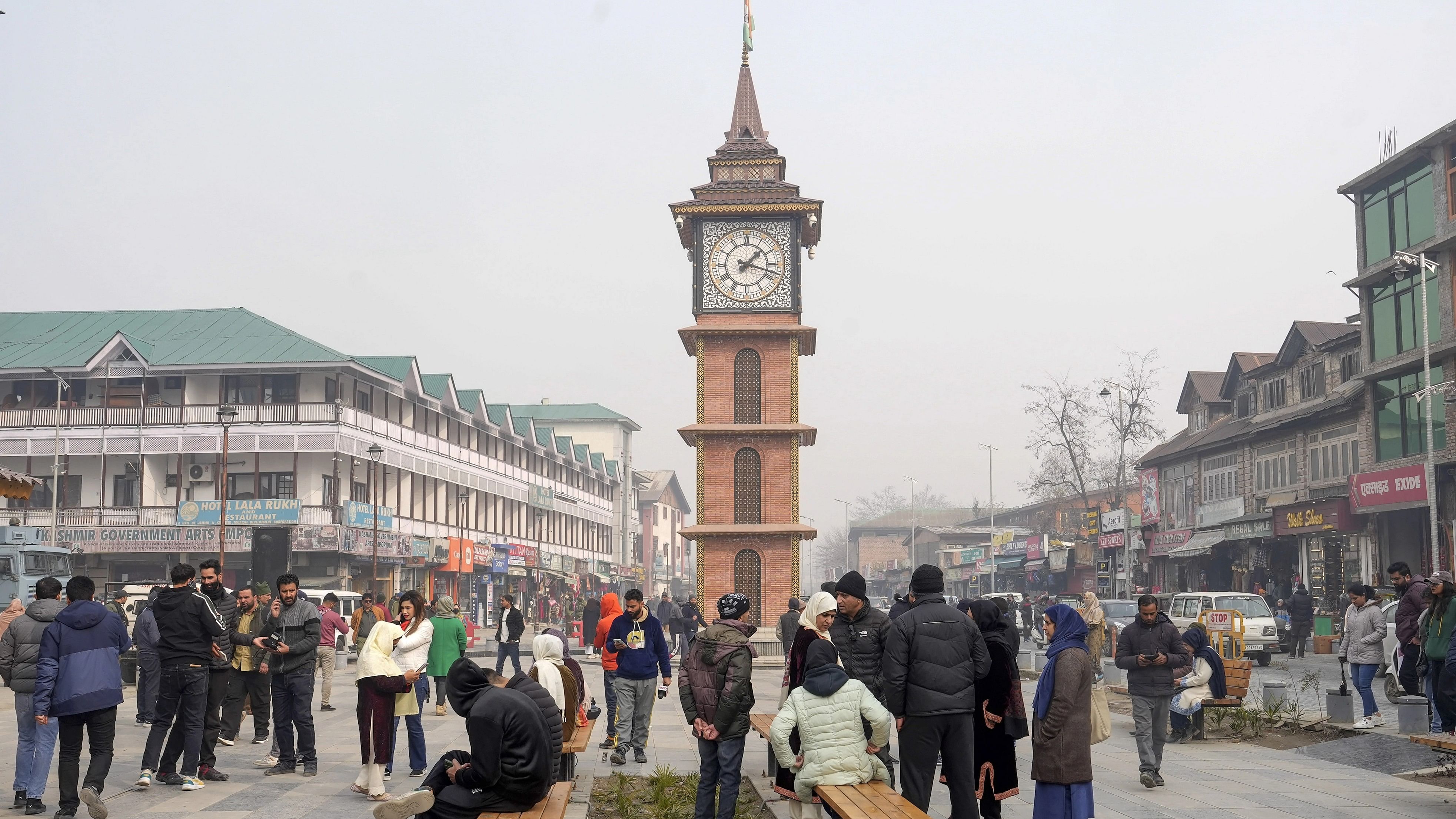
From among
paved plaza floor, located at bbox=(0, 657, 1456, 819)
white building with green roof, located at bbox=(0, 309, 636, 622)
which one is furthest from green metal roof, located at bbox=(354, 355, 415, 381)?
paved plaza floor, located at bbox=(0, 657, 1456, 819)

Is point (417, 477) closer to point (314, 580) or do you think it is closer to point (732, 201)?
point (314, 580)

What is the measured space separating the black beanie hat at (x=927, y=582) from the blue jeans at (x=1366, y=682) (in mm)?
9416

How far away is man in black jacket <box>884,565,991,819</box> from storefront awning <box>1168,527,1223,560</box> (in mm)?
46105

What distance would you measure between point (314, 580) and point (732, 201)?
880 inches

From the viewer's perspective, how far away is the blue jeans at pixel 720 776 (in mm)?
10023

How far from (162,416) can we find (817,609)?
4722cm

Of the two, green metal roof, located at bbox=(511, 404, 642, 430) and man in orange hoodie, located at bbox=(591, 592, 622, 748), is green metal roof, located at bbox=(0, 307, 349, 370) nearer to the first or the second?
man in orange hoodie, located at bbox=(591, 592, 622, 748)

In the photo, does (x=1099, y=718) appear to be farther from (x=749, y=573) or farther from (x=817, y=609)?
(x=749, y=573)

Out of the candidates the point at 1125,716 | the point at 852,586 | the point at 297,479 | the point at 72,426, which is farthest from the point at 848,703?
the point at 72,426

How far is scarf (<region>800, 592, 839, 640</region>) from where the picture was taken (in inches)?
408

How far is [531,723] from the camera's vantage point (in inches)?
287

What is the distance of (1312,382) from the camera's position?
1895 inches

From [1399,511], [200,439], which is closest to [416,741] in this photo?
[1399,511]

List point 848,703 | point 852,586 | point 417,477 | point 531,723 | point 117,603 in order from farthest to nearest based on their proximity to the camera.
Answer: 1. point 417,477
2. point 117,603
3. point 852,586
4. point 848,703
5. point 531,723
